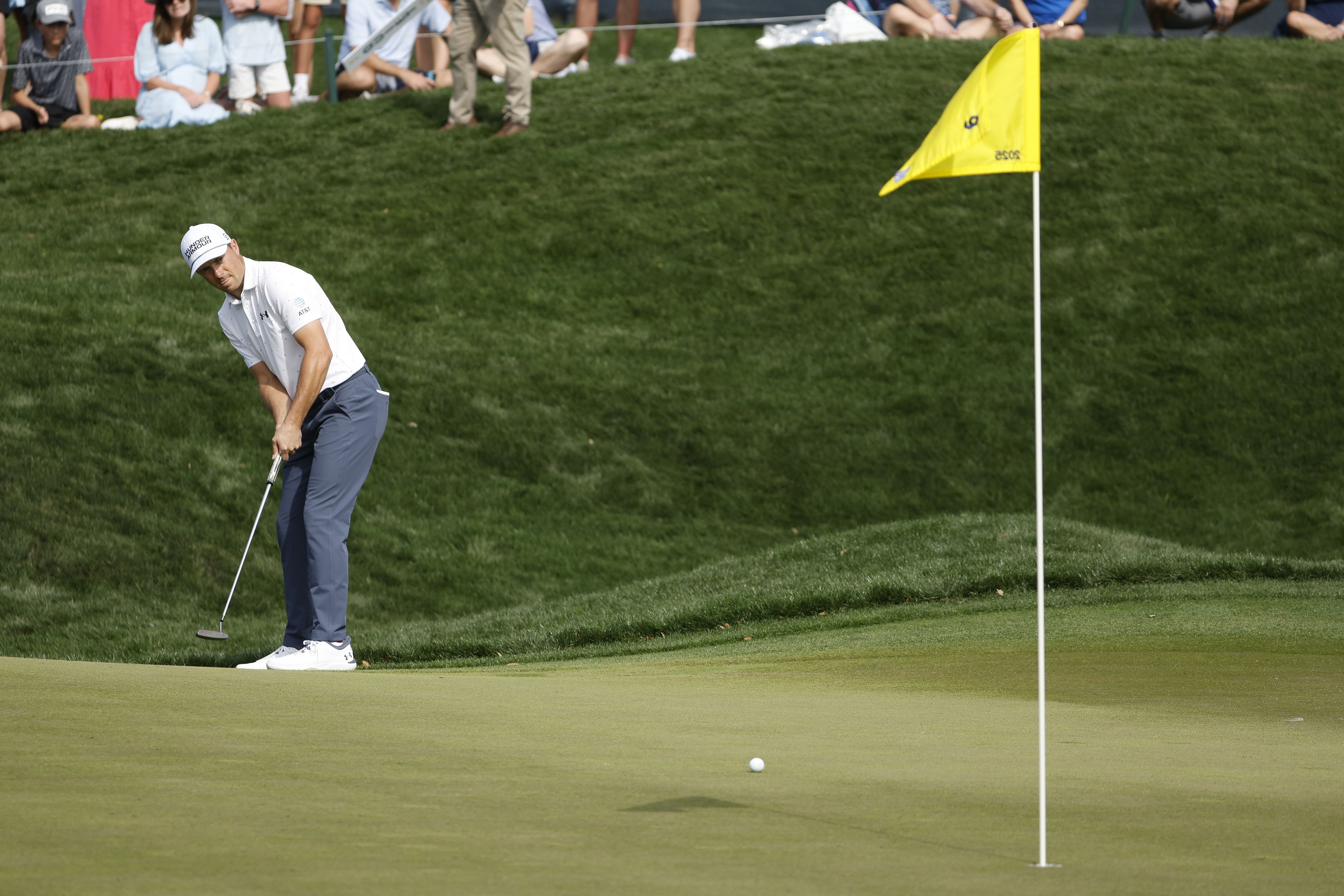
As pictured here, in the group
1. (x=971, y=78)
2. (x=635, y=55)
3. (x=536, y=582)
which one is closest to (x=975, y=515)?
(x=536, y=582)

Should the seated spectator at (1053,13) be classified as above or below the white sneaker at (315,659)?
above

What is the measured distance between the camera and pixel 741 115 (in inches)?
913

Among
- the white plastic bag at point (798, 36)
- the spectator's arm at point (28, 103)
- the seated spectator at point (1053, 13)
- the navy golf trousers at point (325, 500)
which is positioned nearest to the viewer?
the navy golf trousers at point (325, 500)

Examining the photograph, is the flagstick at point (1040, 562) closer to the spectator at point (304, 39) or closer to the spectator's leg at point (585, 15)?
the spectator at point (304, 39)

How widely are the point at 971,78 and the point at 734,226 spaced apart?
16.0m

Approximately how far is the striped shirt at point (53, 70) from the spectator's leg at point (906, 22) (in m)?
12.2

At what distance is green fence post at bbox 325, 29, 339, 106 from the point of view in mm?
22484

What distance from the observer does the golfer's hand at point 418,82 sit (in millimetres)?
23750

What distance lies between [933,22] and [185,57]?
11.5 metres

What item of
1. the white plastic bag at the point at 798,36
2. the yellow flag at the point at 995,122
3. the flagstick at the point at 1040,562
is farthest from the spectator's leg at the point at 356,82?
the flagstick at the point at 1040,562

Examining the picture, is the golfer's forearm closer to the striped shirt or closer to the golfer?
the golfer

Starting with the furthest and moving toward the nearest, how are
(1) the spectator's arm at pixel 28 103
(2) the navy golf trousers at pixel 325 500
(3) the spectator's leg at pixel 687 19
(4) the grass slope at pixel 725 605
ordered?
(3) the spectator's leg at pixel 687 19 → (1) the spectator's arm at pixel 28 103 → (4) the grass slope at pixel 725 605 → (2) the navy golf trousers at pixel 325 500

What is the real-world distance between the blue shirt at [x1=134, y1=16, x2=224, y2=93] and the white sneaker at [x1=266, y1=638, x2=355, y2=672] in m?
15.4

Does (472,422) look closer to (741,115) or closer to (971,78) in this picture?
(741,115)
